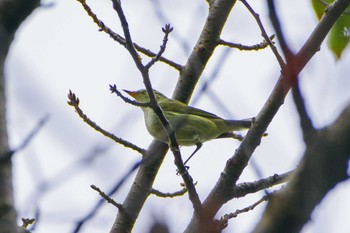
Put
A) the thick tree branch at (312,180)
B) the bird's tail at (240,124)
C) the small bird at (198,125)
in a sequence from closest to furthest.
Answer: the thick tree branch at (312,180)
the small bird at (198,125)
the bird's tail at (240,124)

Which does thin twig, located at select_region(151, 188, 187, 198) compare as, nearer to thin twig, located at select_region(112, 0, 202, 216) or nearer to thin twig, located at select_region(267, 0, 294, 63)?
thin twig, located at select_region(112, 0, 202, 216)

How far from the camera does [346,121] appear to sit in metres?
1.31

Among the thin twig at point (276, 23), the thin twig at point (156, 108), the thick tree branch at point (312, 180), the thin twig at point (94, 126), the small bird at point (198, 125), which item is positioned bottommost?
the thick tree branch at point (312, 180)

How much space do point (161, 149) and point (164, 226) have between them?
3184 millimetres

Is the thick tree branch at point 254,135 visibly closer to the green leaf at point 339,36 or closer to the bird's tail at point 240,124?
the green leaf at point 339,36

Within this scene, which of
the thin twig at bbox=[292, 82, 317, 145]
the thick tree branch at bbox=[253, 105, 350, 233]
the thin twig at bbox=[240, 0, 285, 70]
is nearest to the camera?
the thick tree branch at bbox=[253, 105, 350, 233]

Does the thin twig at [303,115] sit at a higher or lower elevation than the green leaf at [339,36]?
lower

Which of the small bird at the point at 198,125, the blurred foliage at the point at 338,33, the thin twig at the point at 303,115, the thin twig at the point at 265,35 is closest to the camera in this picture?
the thin twig at the point at 303,115

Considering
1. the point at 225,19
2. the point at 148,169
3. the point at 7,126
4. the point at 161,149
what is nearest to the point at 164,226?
the point at 7,126

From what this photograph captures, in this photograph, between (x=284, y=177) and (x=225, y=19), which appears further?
(x=225, y=19)

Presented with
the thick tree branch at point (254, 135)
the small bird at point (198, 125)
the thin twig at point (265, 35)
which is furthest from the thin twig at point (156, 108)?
the small bird at point (198, 125)

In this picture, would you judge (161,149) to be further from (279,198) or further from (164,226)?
(279,198)

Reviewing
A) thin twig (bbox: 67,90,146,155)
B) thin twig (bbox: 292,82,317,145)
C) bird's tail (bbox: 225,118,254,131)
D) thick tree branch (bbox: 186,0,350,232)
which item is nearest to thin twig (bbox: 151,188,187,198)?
thin twig (bbox: 67,90,146,155)

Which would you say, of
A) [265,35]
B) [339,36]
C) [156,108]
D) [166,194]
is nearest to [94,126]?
[166,194]
